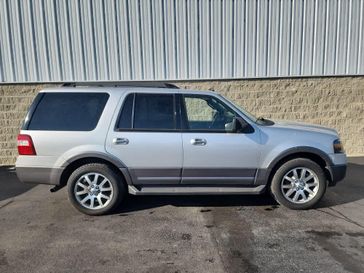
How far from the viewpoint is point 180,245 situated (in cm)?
395

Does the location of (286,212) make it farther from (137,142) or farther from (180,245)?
(137,142)

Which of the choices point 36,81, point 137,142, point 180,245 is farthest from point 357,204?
point 36,81

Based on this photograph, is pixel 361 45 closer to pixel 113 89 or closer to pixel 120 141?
pixel 113 89

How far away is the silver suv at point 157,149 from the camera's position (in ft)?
15.5

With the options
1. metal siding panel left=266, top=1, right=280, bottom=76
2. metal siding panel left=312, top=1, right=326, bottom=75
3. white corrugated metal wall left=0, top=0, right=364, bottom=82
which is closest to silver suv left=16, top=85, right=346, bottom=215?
white corrugated metal wall left=0, top=0, right=364, bottom=82

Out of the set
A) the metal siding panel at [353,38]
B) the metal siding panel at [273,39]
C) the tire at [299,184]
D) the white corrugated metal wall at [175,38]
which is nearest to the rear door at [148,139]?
the tire at [299,184]

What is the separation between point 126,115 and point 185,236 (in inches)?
74.3

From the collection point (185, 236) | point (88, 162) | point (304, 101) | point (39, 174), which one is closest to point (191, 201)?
point (185, 236)

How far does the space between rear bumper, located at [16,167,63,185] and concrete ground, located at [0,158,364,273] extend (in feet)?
1.93

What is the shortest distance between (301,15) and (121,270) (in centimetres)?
759

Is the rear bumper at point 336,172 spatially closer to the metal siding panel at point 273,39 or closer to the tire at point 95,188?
the tire at point 95,188

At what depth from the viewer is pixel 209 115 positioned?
4961mm

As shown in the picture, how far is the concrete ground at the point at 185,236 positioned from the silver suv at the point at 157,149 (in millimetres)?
369

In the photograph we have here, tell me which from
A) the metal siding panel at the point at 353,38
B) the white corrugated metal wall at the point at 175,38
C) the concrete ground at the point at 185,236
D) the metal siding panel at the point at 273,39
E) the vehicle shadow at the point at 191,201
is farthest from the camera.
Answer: the metal siding panel at the point at 353,38
